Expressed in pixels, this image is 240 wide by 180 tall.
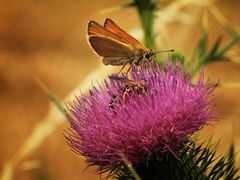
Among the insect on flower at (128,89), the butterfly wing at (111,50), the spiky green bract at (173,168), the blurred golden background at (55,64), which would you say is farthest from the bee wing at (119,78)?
the blurred golden background at (55,64)

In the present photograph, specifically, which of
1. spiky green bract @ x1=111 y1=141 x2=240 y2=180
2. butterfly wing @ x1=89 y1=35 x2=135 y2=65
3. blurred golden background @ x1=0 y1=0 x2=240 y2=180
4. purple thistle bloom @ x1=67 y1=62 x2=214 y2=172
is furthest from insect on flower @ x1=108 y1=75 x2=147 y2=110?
blurred golden background @ x1=0 y1=0 x2=240 y2=180

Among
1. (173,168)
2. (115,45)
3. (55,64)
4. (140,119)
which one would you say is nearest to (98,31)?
(115,45)

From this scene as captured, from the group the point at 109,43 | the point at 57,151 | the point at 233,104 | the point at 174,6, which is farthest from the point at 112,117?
the point at 233,104

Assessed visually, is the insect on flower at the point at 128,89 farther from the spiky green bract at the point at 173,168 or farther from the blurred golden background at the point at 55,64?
the blurred golden background at the point at 55,64

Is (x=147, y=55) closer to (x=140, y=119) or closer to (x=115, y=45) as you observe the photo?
(x=115, y=45)

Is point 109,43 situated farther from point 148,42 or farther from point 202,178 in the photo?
point 148,42

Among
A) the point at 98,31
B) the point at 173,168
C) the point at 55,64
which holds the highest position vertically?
the point at 55,64

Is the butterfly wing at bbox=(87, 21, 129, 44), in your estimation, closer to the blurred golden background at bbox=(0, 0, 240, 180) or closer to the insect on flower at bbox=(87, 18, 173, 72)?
the insect on flower at bbox=(87, 18, 173, 72)
